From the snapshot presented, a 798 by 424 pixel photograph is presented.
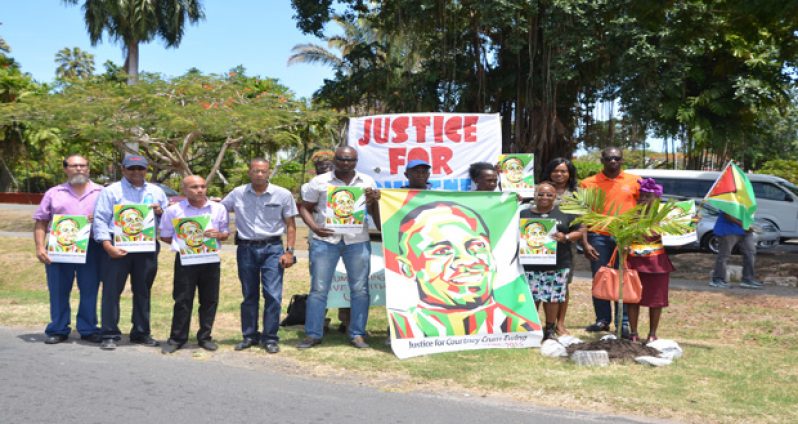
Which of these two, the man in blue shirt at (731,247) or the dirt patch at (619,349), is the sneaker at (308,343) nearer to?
the dirt patch at (619,349)

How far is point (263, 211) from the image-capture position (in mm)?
6992

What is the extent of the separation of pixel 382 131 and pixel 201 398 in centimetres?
460

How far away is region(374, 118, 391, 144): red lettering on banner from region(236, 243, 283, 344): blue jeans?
2489mm

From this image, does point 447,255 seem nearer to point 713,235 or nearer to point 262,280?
point 262,280

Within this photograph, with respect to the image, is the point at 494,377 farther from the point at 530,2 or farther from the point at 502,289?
the point at 530,2

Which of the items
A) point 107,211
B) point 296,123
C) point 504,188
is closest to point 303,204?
point 107,211

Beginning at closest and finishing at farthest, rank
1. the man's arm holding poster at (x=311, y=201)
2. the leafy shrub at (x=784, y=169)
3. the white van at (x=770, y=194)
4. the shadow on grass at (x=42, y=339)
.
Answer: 1. the man's arm holding poster at (x=311, y=201)
2. the shadow on grass at (x=42, y=339)
3. the white van at (x=770, y=194)
4. the leafy shrub at (x=784, y=169)

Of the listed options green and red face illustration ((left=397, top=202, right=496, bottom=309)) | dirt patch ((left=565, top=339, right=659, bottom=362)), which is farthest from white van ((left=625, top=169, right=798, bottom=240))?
dirt patch ((left=565, top=339, right=659, bottom=362))

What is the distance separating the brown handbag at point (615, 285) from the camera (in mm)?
6824

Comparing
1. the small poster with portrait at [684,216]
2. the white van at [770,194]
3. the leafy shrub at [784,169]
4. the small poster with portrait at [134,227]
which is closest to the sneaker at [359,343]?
the small poster with portrait at [134,227]

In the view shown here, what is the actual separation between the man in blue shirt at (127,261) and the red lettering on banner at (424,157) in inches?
114

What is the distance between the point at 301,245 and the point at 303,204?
478 inches

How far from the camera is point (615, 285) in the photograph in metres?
6.87

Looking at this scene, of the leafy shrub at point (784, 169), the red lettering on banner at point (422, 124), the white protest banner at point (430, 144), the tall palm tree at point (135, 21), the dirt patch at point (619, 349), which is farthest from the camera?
the leafy shrub at point (784, 169)
